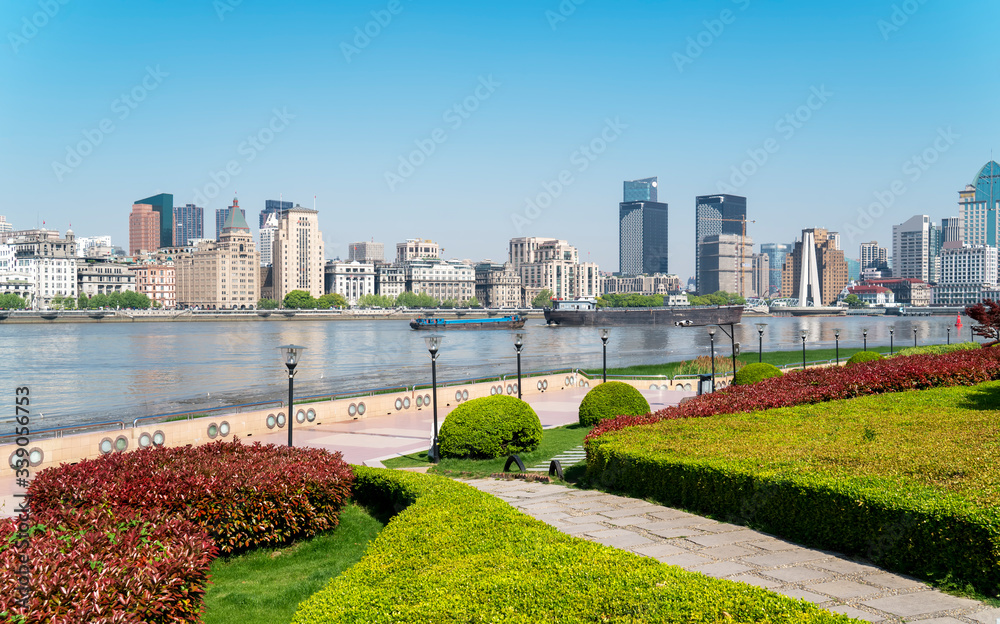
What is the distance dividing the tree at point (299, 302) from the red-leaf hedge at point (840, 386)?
150691mm

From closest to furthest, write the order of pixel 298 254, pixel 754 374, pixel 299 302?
pixel 754 374 → pixel 299 302 → pixel 298 254

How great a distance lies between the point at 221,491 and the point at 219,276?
171 meters

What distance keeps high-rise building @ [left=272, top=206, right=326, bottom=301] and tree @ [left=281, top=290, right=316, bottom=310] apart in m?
20.0

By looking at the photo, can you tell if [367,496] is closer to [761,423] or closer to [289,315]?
[761,423]

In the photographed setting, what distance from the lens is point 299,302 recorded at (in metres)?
159

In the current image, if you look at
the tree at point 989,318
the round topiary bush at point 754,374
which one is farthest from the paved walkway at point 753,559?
the tree at point 989,318

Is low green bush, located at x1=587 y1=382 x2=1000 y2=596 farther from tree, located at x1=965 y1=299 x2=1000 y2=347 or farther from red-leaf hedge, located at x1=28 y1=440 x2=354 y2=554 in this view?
tree, located at x1=965 y1=299 x2=1000 y2=347

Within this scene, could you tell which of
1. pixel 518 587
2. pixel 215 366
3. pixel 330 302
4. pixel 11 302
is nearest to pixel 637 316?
pixel 330 302

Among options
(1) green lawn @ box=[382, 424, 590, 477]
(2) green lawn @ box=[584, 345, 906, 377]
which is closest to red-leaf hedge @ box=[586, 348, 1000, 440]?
(1) green lawn @ box=[382, 424, 590, 477]

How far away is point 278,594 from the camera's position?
21.8ft

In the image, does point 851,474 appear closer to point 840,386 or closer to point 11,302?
point 840,386

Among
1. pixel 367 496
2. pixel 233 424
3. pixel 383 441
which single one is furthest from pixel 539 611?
pixel 233 424

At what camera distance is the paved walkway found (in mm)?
5285

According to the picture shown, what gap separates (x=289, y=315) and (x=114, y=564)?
14675cm
